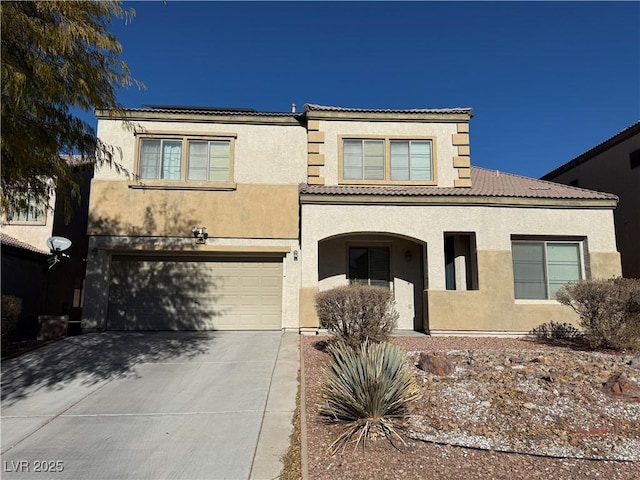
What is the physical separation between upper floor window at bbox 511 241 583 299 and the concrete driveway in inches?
270

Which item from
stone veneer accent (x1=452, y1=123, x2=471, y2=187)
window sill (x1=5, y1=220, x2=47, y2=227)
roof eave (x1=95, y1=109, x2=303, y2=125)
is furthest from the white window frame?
window sill (x1=5, y1=220, x2=47, y2=227)

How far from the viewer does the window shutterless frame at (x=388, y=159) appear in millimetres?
14391

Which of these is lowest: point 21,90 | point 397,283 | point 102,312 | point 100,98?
point 102,312

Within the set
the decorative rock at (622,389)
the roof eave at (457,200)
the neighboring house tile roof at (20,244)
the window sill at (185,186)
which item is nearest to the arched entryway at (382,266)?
the roof eave at (457,200)

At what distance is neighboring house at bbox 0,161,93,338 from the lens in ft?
43.7

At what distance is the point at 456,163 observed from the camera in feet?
47.2

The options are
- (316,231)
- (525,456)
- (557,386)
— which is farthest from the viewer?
(316,231)

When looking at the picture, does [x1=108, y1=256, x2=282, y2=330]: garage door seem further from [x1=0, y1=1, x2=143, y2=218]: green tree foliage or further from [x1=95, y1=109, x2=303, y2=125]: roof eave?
[x1=0, y1=1, x2=143, y2=218]: green tree foliage

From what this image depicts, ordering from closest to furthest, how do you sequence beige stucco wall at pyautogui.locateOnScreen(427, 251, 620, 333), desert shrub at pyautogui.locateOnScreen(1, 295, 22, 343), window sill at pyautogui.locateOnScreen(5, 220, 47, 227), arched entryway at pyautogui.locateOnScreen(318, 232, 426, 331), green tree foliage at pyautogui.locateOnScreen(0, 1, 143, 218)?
1. green tree foliage at pyautogui.locateOnScreen(0, 1, 143, 218)
2. desert shrub at pyautogui.locateOnScreen(1, 295, 22, 343)
3. beige stucco wall at pyautogui.locateOnScreen(427, 251, 620, 333)
4. arched entryway at pyautogui.locateOnScreen(318, 232, 426, 331)
5. window sill at pyautogui.locateOnScreen(5, 220, 47, 227)

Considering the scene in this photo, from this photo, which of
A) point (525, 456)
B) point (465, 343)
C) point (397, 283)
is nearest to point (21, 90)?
point (525, 456)

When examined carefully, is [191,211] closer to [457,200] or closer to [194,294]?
[194,294]

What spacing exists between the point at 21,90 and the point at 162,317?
8979 mm

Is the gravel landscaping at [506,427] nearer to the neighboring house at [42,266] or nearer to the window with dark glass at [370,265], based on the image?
the window with dark glass at [370,265]

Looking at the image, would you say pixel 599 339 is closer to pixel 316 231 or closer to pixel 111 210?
pixel 316 231
